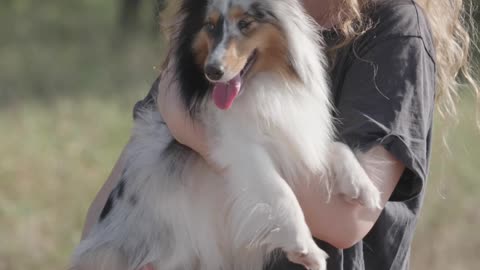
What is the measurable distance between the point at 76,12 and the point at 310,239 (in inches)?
547

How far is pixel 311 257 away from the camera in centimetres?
258

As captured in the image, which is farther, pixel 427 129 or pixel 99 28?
pixel 99 28

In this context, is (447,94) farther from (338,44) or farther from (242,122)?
(242,122)

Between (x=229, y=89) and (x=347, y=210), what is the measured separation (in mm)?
498

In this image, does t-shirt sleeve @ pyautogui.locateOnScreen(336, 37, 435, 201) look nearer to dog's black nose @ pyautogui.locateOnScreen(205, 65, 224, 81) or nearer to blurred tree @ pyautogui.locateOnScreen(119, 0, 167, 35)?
dog's black nose @ pyautogui.locateOnScreen(205, 65, 224, 81)

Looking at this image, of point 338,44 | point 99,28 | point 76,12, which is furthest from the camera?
point 76,12

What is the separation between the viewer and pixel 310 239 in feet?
8.58

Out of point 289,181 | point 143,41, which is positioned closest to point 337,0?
point 289,181

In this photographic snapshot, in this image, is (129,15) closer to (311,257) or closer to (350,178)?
(350,178)

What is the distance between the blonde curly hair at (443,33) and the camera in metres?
2.78

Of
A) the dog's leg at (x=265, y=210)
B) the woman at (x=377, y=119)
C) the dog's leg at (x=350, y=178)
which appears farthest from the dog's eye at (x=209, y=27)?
the dog's leg at (x=350, y=178)

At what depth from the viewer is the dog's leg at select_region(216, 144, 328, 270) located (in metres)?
2.59

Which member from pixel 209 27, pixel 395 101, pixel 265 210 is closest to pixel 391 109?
pixel 395 101

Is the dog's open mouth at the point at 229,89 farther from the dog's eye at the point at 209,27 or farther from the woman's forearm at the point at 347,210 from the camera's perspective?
the woman's forearm at the point at 347,210
